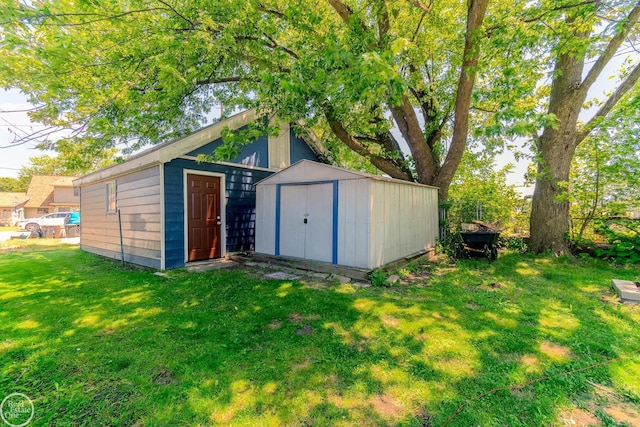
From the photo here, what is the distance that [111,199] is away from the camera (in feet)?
25.5

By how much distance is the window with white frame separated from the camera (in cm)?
760

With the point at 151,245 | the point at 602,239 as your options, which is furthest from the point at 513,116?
the point at 151,245

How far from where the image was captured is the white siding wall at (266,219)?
6.76 m

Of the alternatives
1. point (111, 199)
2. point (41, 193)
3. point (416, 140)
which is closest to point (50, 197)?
point (41, 193)

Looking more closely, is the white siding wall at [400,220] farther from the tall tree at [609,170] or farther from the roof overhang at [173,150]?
the roof overhang at [173,150]

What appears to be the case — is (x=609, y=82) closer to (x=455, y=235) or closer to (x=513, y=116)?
(x=455, y=235)

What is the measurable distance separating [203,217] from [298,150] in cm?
407

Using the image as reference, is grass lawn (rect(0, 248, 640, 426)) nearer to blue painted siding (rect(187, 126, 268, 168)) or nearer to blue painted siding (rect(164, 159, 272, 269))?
blue painted siding (rect(164, 159, 272, 269))

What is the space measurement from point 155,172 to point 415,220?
6.15 m

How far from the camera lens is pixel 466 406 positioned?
191 centimetres

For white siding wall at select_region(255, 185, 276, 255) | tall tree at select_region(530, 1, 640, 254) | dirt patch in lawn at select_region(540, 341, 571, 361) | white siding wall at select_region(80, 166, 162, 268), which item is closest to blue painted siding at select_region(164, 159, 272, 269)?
white siding wall at select_region(80, 166, 162, 268)

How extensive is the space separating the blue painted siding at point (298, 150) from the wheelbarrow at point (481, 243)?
Result: 18.2 feet

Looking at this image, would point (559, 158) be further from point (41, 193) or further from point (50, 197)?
point (41, 193)

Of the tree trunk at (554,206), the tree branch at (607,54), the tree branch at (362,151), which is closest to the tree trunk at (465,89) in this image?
the tree branch at (362,151)
